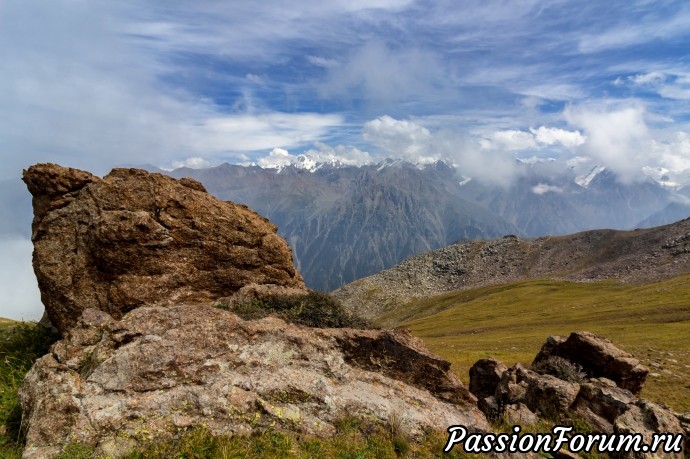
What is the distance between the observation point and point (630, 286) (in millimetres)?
123625

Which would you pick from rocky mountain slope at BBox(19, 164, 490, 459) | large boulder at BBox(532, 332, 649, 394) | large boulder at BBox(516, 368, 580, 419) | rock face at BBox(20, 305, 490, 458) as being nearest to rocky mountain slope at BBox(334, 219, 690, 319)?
large boulder at BBox(532, 332, 649, 394)

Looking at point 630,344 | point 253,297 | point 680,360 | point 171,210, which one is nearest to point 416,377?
point 253,297

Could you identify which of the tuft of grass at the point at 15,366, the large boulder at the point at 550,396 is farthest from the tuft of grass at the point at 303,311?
the large boulder at the point at 550,396

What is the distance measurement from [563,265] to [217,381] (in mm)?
193939

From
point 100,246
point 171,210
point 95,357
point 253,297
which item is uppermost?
point 171,210

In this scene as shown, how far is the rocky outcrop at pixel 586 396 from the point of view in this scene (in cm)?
1519

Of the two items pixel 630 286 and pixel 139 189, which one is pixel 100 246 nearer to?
pixel 139 189

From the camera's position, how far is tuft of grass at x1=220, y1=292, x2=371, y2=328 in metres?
17.0

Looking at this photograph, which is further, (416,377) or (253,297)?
(253,297)

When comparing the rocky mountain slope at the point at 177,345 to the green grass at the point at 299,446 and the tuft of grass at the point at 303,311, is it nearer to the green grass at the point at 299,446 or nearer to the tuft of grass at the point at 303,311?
the green grass at the point at 299,446

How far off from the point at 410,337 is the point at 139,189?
15630mm

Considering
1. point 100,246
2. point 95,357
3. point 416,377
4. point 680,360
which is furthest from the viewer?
point 680,360

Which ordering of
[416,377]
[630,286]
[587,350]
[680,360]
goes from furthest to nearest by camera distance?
[630,286], [680,360], [587,350], [416,377]

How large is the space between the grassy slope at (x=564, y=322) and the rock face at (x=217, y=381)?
69.0 ft
